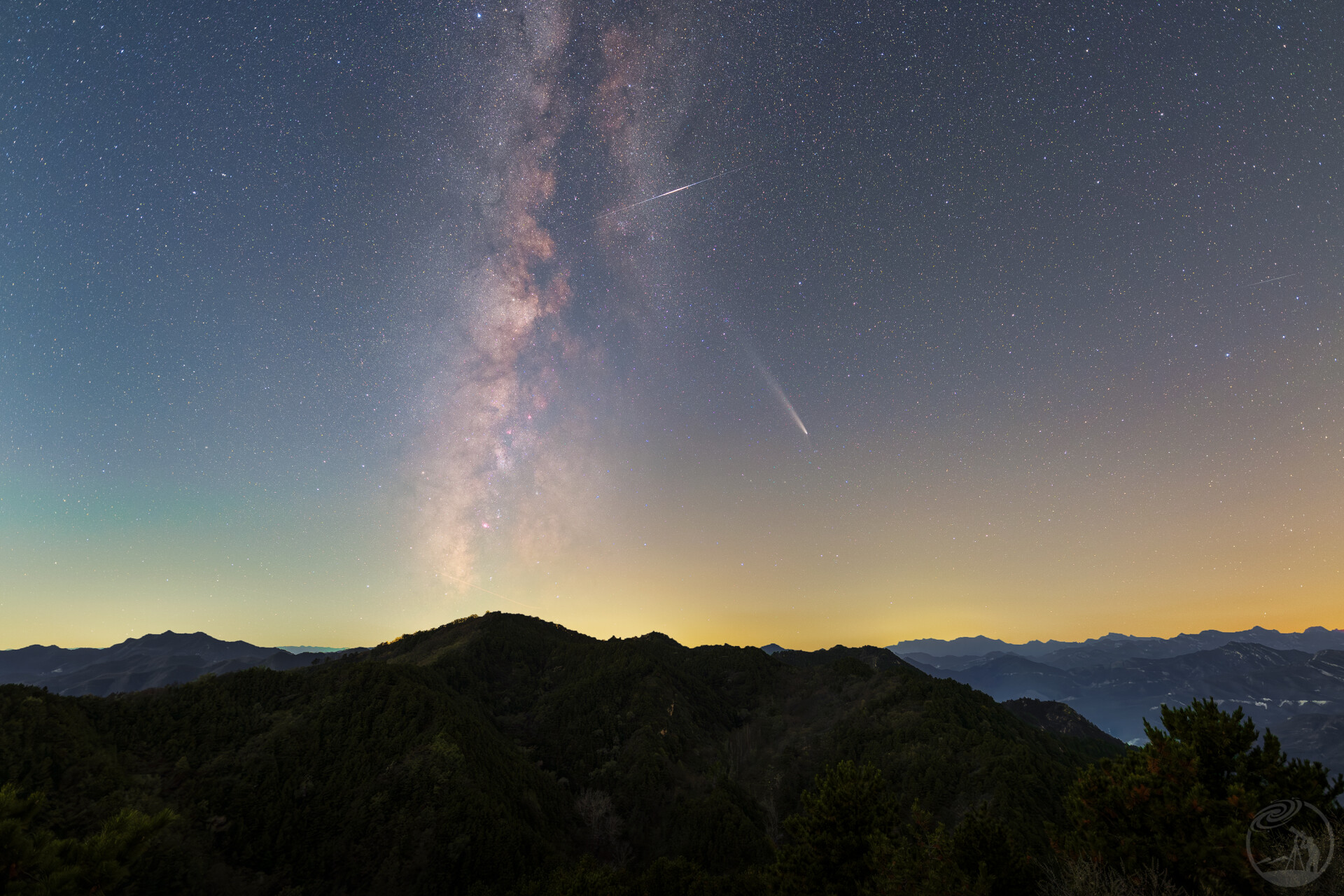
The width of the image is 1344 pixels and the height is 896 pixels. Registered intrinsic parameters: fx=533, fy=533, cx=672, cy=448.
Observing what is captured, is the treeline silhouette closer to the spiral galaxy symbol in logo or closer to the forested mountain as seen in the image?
the forested mountain

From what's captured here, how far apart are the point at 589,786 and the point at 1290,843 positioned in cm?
9551

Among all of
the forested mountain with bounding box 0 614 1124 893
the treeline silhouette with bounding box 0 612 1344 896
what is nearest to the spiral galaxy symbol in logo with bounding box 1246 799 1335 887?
the treeline silhouette with bounding box 0 612 1344 896

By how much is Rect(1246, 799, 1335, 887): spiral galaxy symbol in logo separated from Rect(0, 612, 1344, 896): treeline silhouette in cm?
59

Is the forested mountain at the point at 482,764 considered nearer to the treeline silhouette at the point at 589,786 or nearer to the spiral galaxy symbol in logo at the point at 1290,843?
the treeline silhouette at the point at 589,786

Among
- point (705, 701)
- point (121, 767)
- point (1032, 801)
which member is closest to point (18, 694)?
point (121, 767)

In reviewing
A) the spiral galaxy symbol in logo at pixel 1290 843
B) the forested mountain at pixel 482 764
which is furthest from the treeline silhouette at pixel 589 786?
the spiral galaxy symbol in logo at pixel 1290 843

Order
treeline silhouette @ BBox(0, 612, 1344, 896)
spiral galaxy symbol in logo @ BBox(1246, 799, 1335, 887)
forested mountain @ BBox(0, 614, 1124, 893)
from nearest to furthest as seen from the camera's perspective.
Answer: spiral galaxy symbol in logo @ BBox(1246, 799, 1335, 887) < treeline silhouette @ BBox(0, 612, 1344, 896) < forested mountain @ BBox(0, 614, 1124, 893)

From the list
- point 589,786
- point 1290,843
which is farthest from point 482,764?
point 1290,843

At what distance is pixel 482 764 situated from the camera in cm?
7850

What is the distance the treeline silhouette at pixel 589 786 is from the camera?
2580 cm

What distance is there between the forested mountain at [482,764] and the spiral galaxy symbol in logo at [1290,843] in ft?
44.8

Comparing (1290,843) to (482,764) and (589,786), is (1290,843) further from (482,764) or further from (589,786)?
(589,786)

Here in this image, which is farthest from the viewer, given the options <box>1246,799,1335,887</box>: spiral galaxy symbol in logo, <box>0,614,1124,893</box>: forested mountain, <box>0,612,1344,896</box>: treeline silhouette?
<box>0,614,1124,893</box>: forested mountain

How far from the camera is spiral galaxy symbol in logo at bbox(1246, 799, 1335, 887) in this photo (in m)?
21.4
